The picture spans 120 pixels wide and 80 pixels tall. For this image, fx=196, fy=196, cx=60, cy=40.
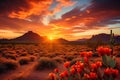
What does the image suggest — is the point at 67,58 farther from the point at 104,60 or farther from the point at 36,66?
the point at 104,60

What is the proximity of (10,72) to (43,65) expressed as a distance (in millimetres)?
3129

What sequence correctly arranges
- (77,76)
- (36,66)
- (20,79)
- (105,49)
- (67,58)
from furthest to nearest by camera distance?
(67,58)
(36,66)
(20,79)
(77,76)
(105,49)

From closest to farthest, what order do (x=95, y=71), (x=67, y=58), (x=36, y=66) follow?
(x=95, y=71) < (x=36, y=66) < (x=67, y=58)

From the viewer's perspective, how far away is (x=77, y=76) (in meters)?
5.39

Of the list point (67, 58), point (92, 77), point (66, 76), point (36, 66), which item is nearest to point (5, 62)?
point (36, 66)

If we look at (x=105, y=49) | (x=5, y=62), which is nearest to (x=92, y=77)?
(x=105, y=49)

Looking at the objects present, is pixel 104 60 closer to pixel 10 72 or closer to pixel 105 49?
pixel 105 49

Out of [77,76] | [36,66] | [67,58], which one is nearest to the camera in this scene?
[77,76]

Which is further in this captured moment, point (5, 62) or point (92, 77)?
point (5, 62)

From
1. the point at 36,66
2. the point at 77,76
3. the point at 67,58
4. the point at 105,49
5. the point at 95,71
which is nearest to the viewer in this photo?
the point at 105,49

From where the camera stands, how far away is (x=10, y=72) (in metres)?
17.0

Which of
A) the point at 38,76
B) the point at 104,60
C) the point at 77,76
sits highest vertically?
the point at 104,60

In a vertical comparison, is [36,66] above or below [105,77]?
below

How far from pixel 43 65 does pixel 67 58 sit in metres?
7.34
